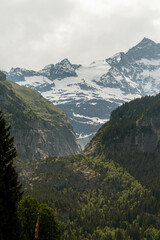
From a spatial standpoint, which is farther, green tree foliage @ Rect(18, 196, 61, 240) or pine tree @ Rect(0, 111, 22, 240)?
green tree foliage @ Rect(18, 196, 61, 240)

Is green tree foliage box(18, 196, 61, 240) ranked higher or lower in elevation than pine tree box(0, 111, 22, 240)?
lower

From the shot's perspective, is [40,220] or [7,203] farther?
[40,220]

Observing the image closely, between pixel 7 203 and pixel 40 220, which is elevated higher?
pixel 7 203

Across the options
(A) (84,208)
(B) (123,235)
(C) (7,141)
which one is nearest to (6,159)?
(C) (7,141)

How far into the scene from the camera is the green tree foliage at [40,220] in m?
68.6

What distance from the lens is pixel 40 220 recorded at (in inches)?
2766

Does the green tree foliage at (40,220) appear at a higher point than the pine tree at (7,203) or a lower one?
lower

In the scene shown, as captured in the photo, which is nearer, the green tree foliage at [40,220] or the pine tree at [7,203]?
the pine tree at [7,203]

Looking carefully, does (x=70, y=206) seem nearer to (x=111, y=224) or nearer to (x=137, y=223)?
(x=111, y=224)

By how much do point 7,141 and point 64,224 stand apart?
13756 cm

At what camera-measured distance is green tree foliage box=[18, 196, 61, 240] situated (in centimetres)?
6856

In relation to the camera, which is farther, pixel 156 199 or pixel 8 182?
pixel 156 199

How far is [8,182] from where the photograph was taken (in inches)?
1893

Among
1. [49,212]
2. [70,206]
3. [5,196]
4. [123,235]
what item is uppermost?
[5,196]
